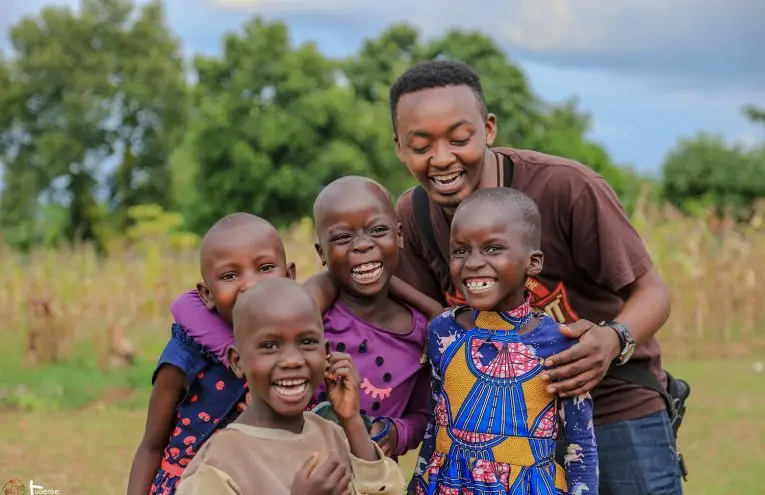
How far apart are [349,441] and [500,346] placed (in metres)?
0.60

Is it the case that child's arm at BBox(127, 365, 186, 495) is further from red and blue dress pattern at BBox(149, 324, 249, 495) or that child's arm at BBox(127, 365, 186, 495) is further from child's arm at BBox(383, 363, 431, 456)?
child's arm at BBox(383, 363, 431, 456)

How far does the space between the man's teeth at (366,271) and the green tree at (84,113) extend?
32699 mm

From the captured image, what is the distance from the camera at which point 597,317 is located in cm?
352

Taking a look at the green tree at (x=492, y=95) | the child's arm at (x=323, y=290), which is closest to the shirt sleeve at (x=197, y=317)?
the child's arm at (x=323, y=290)

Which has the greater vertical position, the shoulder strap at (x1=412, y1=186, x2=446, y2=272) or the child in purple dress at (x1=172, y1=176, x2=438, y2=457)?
the shoulder strap at (x1=412, y1=186, x2=446, y2=272)

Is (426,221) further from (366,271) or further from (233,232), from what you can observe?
(233,232)

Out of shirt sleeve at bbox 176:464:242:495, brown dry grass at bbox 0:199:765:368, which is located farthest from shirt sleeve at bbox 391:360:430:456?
brown dry grass at bbox 0:199:765:368

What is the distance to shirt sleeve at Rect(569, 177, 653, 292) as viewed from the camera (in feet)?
10.9

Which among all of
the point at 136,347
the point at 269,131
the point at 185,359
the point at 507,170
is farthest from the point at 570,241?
the point at 269,131

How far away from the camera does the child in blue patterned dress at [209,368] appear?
118 inches

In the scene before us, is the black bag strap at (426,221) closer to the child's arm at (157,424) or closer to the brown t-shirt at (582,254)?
the brown t-shirt at (582,254)

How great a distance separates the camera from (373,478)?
2.69 meters

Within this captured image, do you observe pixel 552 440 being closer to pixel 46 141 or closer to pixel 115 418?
pixel 115 418

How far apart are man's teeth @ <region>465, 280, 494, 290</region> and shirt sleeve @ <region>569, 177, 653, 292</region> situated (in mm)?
538
